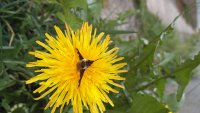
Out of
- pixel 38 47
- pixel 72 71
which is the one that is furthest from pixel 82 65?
pixel 38 47

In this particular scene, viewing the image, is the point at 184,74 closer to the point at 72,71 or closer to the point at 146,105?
the point at 146,105

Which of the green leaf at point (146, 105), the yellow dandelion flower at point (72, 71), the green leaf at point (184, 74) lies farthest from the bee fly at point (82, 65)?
the green leaf at point (184, 74)

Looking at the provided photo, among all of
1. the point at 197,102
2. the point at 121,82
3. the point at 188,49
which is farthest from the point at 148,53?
the point at 188,49

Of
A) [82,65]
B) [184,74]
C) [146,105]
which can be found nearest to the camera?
[82,65]

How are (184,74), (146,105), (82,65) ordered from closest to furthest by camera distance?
(82,65), (146,105), (184,74)

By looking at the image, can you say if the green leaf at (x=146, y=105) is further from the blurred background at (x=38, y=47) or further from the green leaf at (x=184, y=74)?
the green leaf at (x=184, y=74)

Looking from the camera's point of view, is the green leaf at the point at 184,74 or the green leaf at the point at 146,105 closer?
the green leaf at the point at 146,105

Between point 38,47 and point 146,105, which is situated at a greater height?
point 38,47

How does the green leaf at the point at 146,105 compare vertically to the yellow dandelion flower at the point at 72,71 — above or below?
below

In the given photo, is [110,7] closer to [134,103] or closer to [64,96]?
[134,103]
